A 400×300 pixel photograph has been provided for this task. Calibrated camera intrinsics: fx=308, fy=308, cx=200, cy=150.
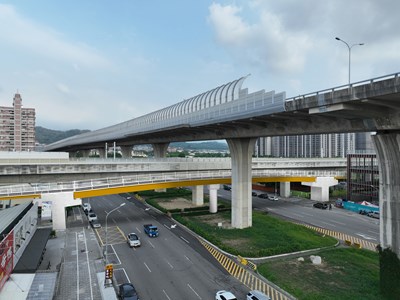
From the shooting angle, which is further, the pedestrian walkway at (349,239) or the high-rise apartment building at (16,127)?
the high-rise apartment building at (16,127)

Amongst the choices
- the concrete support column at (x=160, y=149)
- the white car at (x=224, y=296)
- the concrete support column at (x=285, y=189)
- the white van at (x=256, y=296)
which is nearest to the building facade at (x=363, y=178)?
the concrete support column at (x=285, y=189)

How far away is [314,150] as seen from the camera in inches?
6959

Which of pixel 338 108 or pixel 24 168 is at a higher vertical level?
pixel 338 108

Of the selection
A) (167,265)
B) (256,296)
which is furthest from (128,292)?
(256,296)

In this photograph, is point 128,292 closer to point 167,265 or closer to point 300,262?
point 167,265

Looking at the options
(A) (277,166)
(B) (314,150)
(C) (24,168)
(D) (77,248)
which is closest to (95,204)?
(C) (24,168)

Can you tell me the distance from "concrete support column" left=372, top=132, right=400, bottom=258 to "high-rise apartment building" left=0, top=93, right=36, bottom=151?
190 m

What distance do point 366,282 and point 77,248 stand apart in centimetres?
3006

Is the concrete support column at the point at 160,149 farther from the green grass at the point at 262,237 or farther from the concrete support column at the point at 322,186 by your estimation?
the concrete support column at the point at 322,186

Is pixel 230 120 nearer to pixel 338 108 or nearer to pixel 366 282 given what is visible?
pixel 338 108

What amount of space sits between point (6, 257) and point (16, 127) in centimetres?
18571

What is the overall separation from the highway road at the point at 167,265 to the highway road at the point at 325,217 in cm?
2113

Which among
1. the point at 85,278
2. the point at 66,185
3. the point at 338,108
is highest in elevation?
the point at 338,108

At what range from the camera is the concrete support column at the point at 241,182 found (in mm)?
44294
